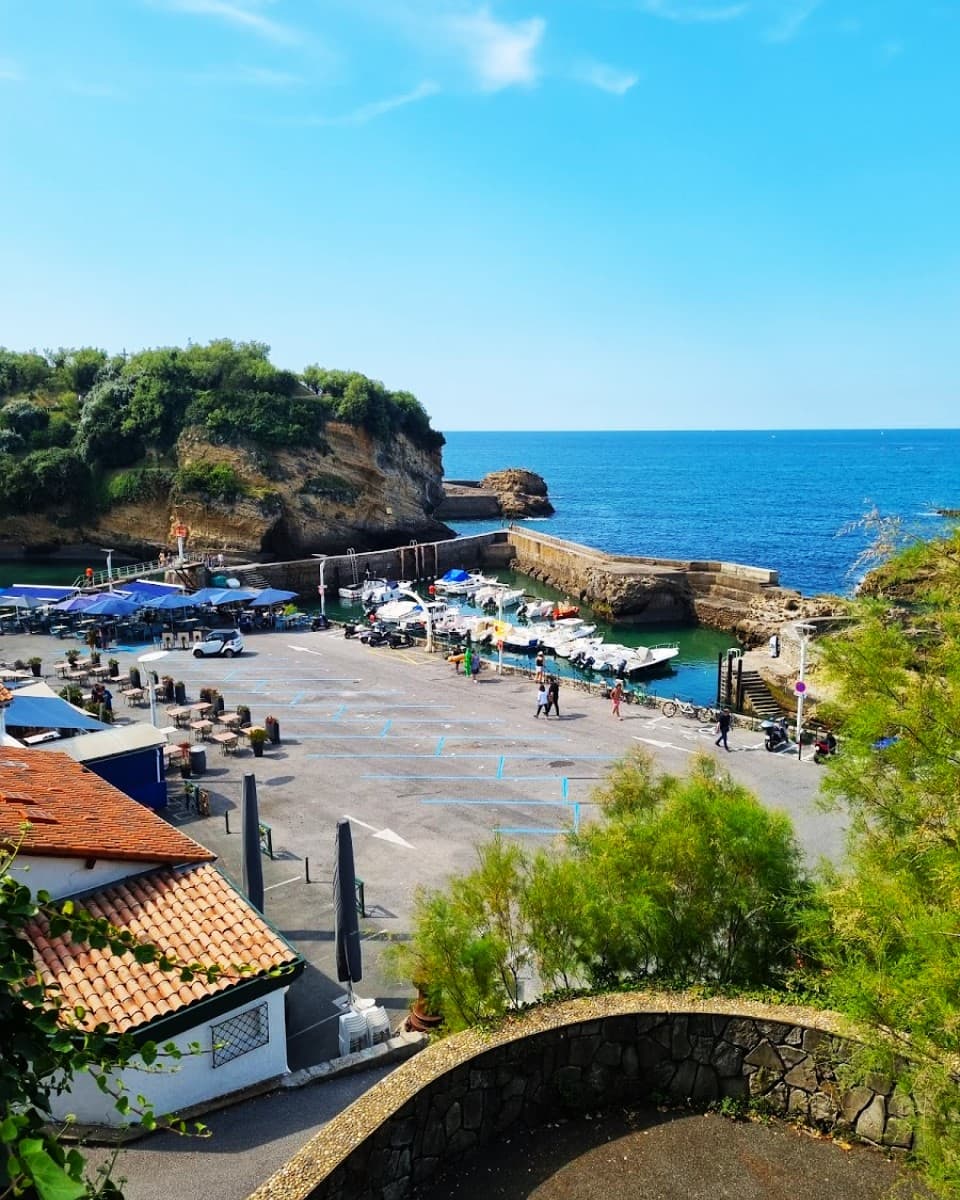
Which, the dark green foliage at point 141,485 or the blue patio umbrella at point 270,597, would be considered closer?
the blue patio umbrella at point 270,597

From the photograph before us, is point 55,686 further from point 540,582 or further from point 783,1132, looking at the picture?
point 540,582

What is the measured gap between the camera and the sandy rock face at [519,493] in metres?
106

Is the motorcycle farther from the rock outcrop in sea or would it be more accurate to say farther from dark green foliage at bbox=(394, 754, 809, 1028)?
the rock outcrop in sea

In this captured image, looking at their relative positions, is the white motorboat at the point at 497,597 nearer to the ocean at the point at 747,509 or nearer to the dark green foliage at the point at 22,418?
the ocean at the point at 747,509

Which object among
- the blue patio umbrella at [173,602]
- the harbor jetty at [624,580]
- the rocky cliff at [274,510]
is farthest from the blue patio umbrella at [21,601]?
the rocky cliff at [274,510]

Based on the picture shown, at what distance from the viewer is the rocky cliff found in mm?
67706

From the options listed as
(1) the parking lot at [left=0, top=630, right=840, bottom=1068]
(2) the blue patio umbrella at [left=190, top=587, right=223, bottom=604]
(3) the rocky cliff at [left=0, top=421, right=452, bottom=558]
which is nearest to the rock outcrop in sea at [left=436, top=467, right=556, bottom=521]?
(3) the rocky cliff at [left=0, top=421, right=452, bottom=558]

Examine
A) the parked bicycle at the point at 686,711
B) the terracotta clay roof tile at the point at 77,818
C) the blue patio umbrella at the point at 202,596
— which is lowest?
the parked bicycle at the point at 686,711

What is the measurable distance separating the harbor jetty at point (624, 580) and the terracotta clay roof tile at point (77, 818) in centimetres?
3349

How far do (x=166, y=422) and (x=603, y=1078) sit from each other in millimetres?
72432

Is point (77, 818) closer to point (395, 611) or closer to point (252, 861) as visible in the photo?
point (252, 861)

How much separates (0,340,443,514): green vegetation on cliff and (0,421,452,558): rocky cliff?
0.83 m

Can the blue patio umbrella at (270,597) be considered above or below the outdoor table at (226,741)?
above

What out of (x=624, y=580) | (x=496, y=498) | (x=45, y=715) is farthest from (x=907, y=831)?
(x=496, y=498)
